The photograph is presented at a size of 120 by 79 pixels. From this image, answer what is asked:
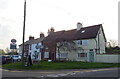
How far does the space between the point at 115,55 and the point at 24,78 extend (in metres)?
23.8

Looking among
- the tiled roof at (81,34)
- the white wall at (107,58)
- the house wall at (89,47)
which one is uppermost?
the tiled roof at (81,34)

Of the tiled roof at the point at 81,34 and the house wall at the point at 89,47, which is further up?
the tiled roof at the point at 81,34

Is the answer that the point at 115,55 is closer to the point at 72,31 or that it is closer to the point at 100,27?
the point at 100,27

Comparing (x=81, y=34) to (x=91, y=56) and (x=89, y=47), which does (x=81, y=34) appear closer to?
(x=89, y=47)

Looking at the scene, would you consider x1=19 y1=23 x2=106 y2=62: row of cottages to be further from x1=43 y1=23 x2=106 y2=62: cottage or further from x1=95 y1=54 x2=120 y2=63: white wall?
x1=95 y1=54 x2=120 y2=63: white wall

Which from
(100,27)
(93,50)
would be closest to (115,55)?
(93,50)

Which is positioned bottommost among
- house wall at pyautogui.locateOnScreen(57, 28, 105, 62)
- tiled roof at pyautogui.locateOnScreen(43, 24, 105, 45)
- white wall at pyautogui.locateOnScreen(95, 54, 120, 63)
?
white wall at pyautogui.locateOnScreen(95, 54, 120, 63)

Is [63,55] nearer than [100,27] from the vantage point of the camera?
No

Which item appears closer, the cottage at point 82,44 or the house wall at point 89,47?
the house wall at point 89,47

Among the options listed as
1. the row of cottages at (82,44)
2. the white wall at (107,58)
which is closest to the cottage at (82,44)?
the row of cottages at (82,44)

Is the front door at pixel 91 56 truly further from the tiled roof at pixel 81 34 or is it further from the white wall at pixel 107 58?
the tiled roof at pixel 81 34

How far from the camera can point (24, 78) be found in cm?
1414

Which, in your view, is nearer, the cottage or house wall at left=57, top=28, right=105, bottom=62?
house wall at left=57, top=28, right=105, bottom=62

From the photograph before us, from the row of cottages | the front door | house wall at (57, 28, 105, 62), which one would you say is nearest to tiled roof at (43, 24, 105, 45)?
the row of cottages
